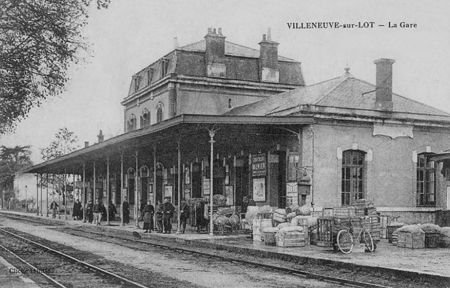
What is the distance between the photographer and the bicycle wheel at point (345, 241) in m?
14.0

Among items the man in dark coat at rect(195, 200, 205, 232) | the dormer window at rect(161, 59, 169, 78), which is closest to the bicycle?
the man in dark coat at rect(195, 200, 205, 232)

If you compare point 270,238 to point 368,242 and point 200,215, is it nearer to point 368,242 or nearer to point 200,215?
point 368,242

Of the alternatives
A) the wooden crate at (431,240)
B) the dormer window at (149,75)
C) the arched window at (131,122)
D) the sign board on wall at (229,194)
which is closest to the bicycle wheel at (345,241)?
the wooden crate at (431,240)

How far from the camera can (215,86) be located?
1342 inches

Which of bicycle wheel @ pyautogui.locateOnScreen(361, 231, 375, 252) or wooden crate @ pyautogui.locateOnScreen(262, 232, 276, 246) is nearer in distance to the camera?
bicycle wheel @ pyautogui.locateOnScreen(361, 231, 375, 252)

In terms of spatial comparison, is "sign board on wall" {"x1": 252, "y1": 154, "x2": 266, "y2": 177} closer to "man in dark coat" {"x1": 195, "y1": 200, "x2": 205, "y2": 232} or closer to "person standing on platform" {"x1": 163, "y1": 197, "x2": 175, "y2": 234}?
"man in dark coat" {"x1": 195, "y1": 200, "x2": 205, "y2": 232}

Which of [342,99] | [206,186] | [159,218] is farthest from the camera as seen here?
[206,186]

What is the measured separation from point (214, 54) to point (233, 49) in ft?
9.60

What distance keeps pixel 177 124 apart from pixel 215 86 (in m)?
15.7

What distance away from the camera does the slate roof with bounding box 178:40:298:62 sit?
3528cm

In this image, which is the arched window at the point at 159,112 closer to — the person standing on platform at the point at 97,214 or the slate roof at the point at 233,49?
the slate roof at the point at 233,49

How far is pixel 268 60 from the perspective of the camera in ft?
115

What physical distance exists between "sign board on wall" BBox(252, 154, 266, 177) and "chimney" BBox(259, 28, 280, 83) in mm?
12941

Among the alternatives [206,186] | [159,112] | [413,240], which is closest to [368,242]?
[413,240]
